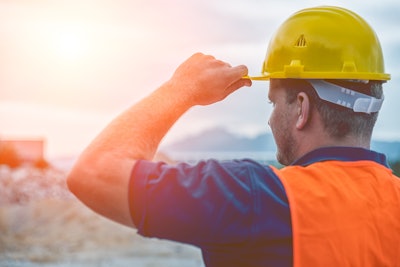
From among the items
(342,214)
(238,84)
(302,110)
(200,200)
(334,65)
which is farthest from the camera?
(238,84)

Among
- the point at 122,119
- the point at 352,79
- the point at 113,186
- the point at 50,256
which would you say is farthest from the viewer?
the point at 50,256

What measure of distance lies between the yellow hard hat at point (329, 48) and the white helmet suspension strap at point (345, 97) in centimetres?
5

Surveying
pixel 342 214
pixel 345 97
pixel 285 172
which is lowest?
pixel 342 214

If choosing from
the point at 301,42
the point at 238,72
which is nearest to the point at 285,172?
the point at 238,72

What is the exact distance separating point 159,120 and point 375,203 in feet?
2.62

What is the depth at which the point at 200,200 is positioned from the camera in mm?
2656

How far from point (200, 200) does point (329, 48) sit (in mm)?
846

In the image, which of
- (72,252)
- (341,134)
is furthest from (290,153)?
(72,252)

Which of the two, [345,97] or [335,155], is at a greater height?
[345,97]

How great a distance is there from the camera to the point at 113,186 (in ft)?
8.77

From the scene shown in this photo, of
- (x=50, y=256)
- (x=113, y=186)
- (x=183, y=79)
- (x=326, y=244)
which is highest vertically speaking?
(x=183, y=79)

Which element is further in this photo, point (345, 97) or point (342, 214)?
point (345, 97)

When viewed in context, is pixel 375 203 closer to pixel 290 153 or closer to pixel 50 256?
pixel 290 153

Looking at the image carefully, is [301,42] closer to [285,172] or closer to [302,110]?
[302,110]
